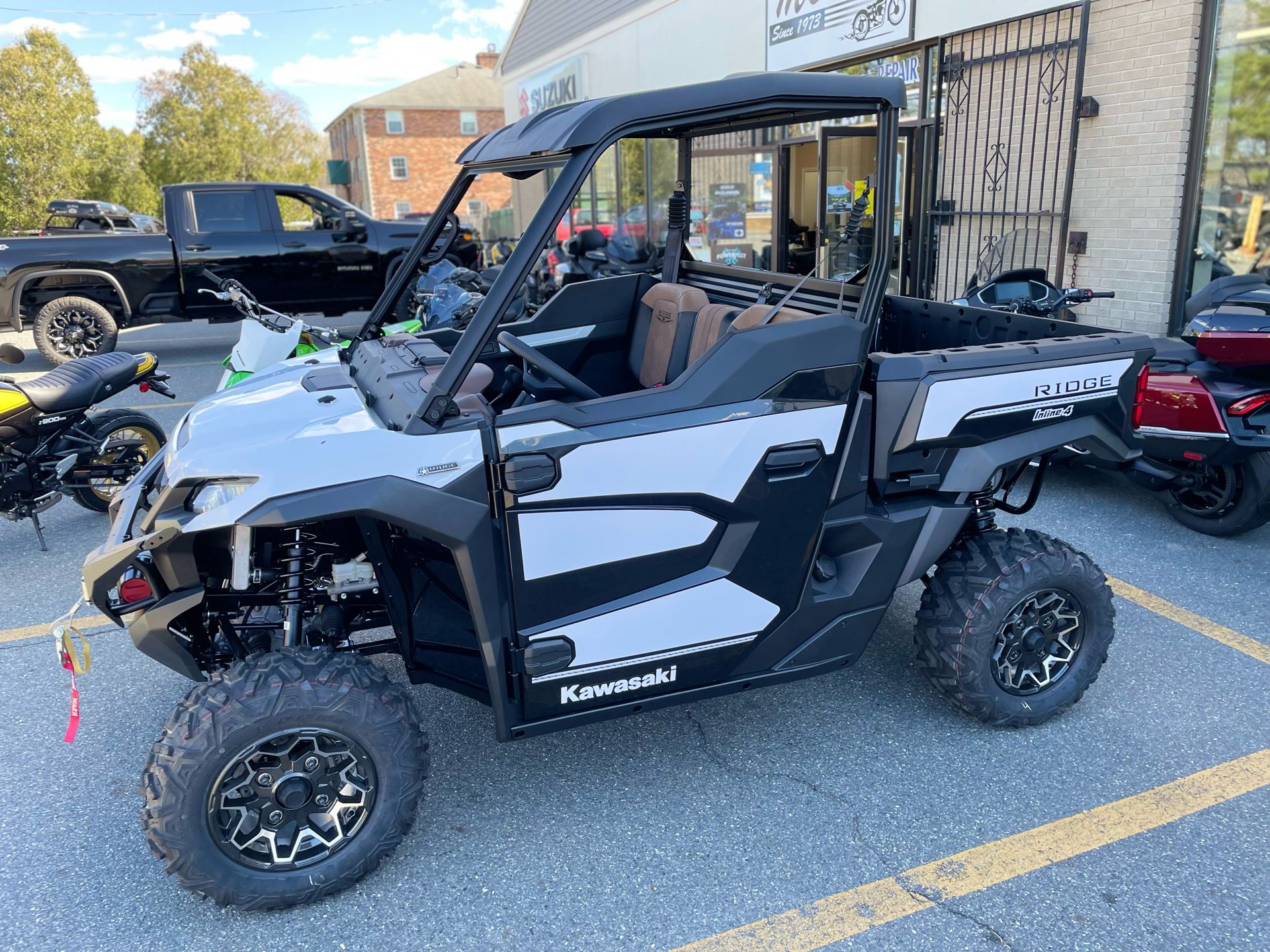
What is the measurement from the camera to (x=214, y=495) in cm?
254

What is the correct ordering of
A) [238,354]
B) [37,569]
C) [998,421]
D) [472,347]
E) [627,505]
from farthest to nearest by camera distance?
[238,354], [37,569], [998,421], [627,505], [472,347]

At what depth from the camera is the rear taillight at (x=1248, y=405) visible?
4457 mm

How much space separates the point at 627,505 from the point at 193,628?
1.41 m

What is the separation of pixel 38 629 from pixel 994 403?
428 centimetres

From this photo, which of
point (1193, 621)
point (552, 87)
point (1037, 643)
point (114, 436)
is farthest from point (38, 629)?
point (552, 87)

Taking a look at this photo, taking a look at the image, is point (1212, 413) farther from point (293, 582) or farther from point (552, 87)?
point (552, 87)

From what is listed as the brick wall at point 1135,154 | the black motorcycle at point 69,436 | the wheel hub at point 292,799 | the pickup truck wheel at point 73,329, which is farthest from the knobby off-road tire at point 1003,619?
the pickup truck wheel at point 73,329

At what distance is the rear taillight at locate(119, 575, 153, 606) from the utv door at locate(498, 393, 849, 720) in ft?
3.50

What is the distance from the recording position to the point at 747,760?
3.18 metres

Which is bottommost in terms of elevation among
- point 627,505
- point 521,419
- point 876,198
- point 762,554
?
point 762,554

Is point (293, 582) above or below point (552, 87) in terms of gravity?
below

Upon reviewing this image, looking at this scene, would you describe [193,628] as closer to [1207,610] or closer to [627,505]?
[627,505]

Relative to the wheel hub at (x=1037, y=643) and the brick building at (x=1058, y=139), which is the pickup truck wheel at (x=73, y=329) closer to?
the brick building at (x=1058, y=139)

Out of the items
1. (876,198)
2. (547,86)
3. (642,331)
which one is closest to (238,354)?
(642,331)
